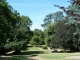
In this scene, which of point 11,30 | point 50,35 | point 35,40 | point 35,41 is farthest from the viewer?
point 35,41

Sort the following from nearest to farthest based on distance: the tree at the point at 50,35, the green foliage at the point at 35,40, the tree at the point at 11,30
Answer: the tree at the point at 11,30 → the tree at the point at 50,35 → the green foliage at the point at 35,40

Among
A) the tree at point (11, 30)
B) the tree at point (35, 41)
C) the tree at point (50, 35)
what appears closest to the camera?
the tree at point (11, 30)

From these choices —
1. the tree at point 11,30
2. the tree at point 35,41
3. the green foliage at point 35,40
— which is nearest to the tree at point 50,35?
the tree at point 11,30

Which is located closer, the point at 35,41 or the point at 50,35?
the point at 50,35

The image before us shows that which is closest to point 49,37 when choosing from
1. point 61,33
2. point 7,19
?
point 61,33

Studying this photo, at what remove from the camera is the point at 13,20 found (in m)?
30.9

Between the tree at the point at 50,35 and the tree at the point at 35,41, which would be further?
the tree at the point at 35,41

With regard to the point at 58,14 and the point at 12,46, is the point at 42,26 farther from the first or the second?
the point at 12,46

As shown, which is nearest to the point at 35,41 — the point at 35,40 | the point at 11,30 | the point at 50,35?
the point at 35,40

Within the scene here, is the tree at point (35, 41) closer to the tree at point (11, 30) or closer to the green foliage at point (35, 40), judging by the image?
the green foliage at point (35, 40)

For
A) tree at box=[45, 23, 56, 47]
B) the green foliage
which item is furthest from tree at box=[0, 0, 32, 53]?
the green foliage

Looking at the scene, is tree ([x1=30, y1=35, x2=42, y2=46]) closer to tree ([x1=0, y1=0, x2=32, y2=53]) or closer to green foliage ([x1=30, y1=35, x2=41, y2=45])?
green foliage ([x1=30, y1=35, x2=41, y2=45])

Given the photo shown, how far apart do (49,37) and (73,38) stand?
12003mm

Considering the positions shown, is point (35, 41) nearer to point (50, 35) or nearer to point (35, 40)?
point (35, 40)
